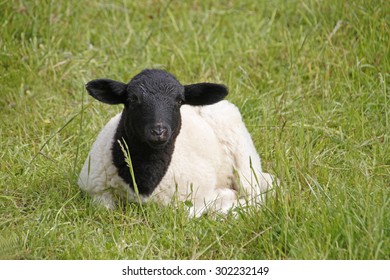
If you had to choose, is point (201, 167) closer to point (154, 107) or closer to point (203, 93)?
point (203, 93)

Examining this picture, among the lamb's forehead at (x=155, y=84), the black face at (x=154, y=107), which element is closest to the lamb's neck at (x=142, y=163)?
the black face at (x=154, y=107)

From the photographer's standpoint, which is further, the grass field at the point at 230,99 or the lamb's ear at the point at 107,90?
the lamb's ear at the point at 107,90

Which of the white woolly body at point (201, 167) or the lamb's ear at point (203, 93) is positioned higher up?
the lamb's ear at point (203, 93)

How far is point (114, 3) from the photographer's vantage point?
32.0ft

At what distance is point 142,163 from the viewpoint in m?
6.13

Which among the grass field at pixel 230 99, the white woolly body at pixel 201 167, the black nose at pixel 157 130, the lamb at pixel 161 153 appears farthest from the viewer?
the white woolly body at pixel 201 167

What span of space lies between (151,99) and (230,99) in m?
2.17

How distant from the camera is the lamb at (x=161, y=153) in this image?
595 centimetres

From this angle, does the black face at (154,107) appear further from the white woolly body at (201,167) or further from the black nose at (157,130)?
the white woolly body at (201,167)

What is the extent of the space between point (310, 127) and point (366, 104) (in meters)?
0.71

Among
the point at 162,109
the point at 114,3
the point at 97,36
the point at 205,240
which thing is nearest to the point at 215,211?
the point at 205,240

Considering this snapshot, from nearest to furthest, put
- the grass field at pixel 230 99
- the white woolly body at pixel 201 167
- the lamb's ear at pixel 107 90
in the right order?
1. the grass field at pixel 230 99
2. the lamb's ear at pixel 107 90
3. the white woolly body at pixel 201 167

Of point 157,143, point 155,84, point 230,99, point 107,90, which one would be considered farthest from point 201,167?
point 230,99

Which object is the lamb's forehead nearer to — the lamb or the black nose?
the lamb
